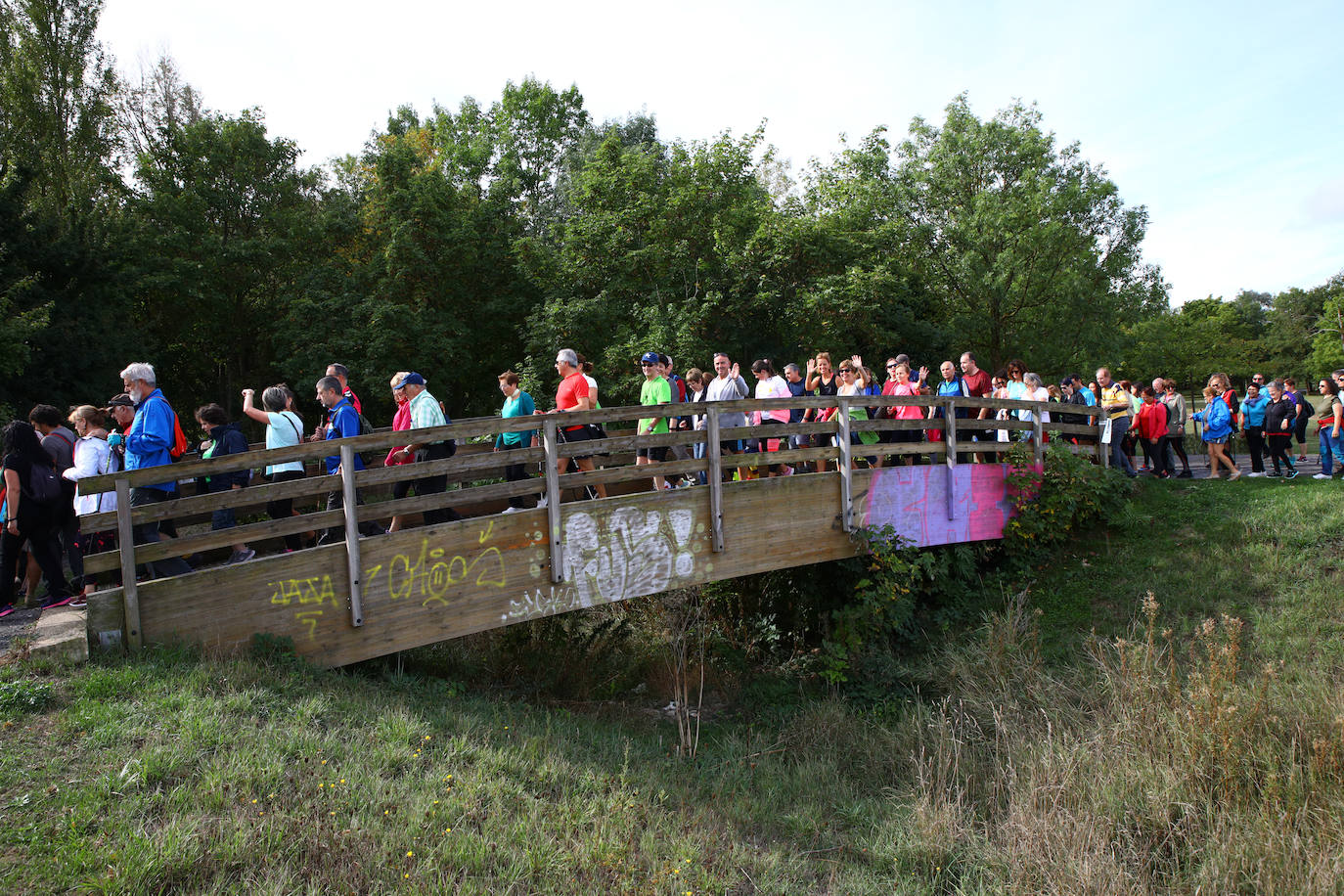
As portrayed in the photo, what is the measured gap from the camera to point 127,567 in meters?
5.32

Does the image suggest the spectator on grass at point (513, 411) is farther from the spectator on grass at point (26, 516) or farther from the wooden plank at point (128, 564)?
the spectator on grass at point (26, 516)

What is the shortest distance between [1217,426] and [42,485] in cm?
1495

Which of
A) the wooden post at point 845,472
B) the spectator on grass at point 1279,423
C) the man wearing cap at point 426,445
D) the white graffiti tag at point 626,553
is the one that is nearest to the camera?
the man wearing cap at point 426,445

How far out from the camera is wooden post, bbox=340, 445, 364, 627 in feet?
19.9

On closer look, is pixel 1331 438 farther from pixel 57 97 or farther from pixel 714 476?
pixel 57 97

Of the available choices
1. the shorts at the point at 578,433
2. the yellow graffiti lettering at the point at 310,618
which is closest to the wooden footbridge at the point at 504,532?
the yellow graffiti lettering at the point at 310,618

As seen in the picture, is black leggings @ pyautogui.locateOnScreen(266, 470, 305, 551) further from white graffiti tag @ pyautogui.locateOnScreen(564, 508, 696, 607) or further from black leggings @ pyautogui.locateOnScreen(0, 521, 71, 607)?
white graffiti tag @ pyautogui.locateOnScreen(564, 508, 696, 607)

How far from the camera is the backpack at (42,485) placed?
20.9ft

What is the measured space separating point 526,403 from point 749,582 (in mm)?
4808

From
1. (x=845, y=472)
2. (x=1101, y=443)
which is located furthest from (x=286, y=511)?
(x=1101, y=443)

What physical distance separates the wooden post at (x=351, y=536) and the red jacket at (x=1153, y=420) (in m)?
12.1

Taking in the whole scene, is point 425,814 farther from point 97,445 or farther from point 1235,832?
point 1235,832

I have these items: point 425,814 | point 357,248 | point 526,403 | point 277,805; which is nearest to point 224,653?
point 277,805

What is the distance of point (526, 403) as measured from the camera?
8.19 meters
